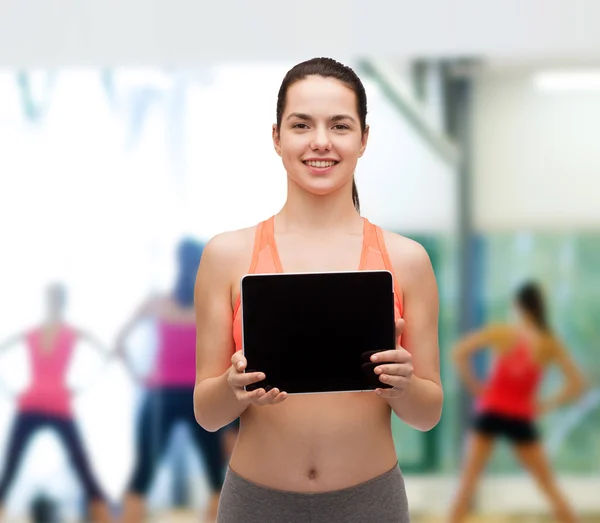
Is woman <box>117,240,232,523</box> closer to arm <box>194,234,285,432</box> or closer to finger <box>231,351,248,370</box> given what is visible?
arm <box>194,234,285,432</box>

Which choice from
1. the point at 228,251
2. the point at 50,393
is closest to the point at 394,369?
the point at 228,251

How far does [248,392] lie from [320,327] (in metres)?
0.14

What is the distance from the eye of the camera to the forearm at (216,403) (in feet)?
4.38

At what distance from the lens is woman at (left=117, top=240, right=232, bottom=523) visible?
391cm

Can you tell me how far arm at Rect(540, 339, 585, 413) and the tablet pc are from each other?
2.73 metres

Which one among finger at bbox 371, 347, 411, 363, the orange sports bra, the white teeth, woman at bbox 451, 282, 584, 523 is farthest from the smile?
woman at bbox 451, 282, 584, 523

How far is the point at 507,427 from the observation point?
3.85 meters

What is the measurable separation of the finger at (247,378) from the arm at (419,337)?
23 cm

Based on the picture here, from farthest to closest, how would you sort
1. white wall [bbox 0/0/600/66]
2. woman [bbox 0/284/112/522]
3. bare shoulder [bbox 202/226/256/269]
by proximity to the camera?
1. woman [bbox 0/284/112/522]
2. white wall [bbox 0/0/600/66]
3. bare shoulder [bbox 202/226/256/269]

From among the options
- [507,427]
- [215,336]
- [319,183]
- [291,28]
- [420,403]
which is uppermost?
[291,28]

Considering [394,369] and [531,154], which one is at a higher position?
[531,154]

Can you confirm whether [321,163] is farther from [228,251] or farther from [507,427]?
[507,427]

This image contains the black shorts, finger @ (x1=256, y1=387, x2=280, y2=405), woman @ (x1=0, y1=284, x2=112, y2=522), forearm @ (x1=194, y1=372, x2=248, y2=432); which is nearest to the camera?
finger @ (x1=256, y1=387, x2=280, y2=405)

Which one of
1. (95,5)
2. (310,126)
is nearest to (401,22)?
(95,5)
